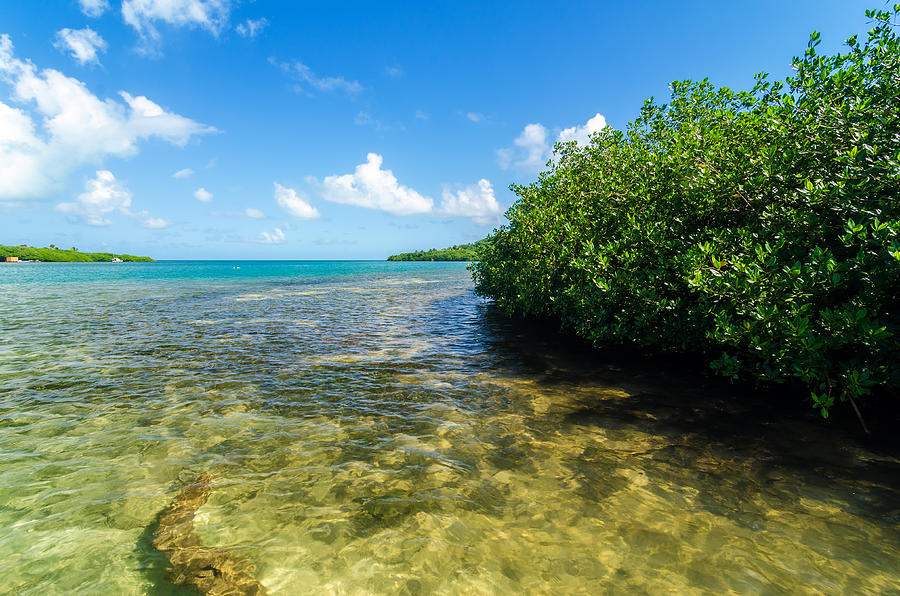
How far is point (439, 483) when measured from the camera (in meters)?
6.35

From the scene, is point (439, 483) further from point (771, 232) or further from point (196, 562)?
point (771, 232)

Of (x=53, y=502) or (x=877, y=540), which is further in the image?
(x=53, y=502)

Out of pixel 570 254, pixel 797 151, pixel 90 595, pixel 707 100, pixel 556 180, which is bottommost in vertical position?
pixel 90 595

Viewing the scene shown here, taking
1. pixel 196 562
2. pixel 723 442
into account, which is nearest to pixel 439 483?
pixel 196 562

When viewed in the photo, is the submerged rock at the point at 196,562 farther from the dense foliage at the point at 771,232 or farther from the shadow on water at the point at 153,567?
the dense foliage at the point at 771,232

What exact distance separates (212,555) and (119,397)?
775 centimetres

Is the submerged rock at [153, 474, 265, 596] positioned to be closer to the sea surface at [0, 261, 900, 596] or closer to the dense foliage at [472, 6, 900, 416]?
the sea surface at [0, 261, 900, 596]

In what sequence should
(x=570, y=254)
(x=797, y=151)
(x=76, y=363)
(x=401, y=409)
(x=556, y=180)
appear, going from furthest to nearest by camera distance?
(x=556, y=180) < (x=570, y=254) < (x=76, y=363) < (x=401, y=409) < (x=797, y=151)

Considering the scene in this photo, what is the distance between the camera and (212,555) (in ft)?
15.6

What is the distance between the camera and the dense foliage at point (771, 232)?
6.96m

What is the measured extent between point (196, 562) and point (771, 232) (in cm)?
1197

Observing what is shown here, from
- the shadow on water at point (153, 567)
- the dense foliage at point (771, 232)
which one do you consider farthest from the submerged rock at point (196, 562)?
the dense foliage at point (771, 232)

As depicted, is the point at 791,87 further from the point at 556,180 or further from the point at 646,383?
the point at 556,180

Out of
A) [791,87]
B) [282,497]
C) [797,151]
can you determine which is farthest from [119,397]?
[791,87]
